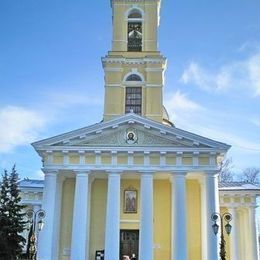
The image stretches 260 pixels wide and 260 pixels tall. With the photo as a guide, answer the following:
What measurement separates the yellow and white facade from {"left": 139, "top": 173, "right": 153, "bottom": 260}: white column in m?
0.05

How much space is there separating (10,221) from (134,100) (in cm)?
1192

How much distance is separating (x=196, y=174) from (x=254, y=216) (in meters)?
5.88

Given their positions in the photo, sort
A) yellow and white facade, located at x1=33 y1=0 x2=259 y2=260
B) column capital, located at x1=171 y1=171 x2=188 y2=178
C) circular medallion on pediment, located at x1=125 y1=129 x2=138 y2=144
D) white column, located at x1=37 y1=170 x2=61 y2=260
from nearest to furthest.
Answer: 1. white column, located at x1=37 y1=170 x2=61 y2=260
2. yellow and white facade, located at x1=33 y1=0 x2=259 y2=260
3. column capital, located at x1=171 y1=171 x2=188 y2=178
4. circular medallion on pediment, located at x1=125 y1=129 x2=138 y2=144

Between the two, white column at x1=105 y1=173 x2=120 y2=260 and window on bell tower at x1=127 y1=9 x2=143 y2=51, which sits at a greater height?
window on bell tower at x1=127 y1=9 x2=143 y2=51

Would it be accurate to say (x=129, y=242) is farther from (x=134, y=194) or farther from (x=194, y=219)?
(x=194, y=219)

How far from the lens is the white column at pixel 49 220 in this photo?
22094 millimetres

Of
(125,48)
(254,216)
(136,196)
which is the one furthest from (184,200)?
(125,48)

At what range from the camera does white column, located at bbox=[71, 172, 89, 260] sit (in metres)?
22.0

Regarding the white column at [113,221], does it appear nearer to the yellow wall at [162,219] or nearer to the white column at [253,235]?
the yellow wall at [162,219]

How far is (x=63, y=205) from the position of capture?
25016mm

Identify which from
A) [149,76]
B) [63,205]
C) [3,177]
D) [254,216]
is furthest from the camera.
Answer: [149,76]

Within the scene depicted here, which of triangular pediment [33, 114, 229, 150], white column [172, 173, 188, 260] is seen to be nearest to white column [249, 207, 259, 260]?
white column [172, 173, 188, 260]

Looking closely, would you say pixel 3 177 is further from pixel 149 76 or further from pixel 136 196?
pixel 149 76

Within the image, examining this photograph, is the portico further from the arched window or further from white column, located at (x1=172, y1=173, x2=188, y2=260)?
the arched window
